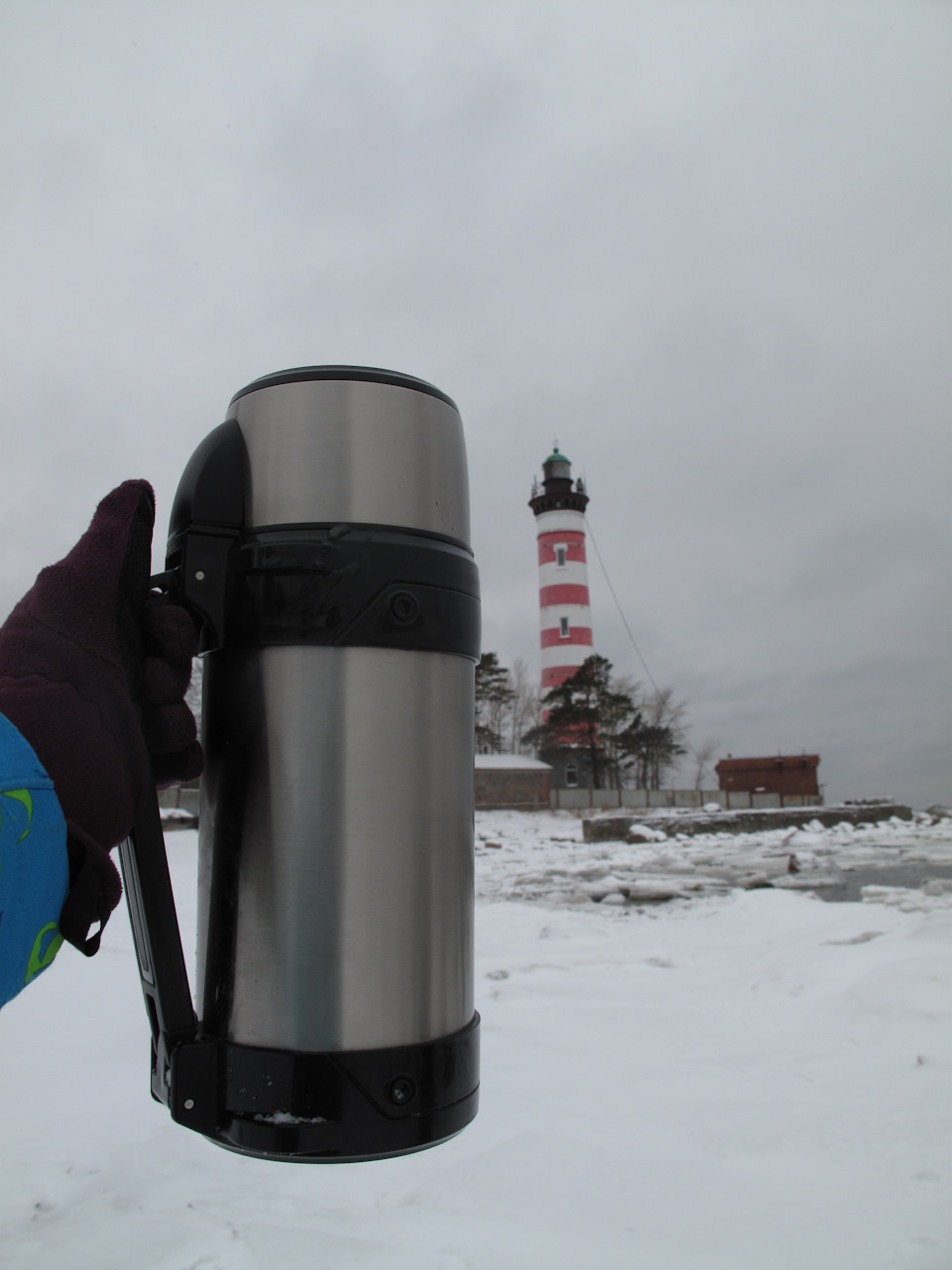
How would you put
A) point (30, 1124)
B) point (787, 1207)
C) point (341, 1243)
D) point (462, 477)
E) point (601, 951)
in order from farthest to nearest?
point (601, 951), point (30, 1124), point (787, 1207), point (341, 1243), point (462, 477)

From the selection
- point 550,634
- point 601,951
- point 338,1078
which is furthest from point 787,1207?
point 550,634

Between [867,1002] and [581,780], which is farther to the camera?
[581,780]

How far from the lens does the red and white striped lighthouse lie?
27406 mm

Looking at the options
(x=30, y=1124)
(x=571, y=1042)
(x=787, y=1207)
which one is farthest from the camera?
(x=571, y=1042)

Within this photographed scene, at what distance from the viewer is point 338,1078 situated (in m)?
0.74

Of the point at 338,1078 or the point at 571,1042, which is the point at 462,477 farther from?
the point at 571,1042

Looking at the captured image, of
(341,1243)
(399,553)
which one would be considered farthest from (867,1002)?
(399,553)

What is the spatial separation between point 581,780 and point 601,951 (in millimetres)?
26575

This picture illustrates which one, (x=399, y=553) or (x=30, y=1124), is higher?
(x=399, y=553)

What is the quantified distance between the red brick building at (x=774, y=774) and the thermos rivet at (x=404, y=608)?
2720cm

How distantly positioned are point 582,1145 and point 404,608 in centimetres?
120

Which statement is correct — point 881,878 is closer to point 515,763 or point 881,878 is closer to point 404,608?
point 404,608

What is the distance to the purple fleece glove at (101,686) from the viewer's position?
68 centimetres

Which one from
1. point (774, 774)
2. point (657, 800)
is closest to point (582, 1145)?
point (657, 800)
